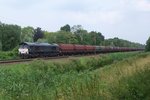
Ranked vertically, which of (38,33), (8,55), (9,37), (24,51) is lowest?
(8,55)

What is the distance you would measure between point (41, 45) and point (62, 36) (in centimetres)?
8057

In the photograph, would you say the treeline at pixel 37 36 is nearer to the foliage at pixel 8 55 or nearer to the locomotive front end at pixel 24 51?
the foliage at pixel 8 55

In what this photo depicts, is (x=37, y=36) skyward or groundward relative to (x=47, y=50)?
skyward

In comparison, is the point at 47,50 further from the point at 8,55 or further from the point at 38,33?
the point at 38,33

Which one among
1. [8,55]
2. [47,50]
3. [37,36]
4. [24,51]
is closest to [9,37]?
[37,36]

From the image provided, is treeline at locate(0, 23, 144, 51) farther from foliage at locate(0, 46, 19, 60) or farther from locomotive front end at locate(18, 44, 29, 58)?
locomotive front end at locate(18, 44, 29, 58)

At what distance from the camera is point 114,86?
1394cm

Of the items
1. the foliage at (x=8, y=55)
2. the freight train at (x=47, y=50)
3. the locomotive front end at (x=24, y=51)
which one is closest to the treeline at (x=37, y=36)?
the freight train at (x=47, y=50)

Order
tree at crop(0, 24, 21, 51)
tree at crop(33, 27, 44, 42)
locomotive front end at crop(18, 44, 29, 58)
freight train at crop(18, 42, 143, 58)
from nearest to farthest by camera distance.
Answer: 1. locomotive front end at crop(18, 44, 29, 58)
2. freight train at crop(18, 42, 143, 58)
3. tree at crop(0, 24, 21, 51)
4. tree at crop(33, 27, 44, 42)

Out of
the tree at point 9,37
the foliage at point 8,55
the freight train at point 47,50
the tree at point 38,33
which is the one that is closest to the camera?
the freight train at point 47,50

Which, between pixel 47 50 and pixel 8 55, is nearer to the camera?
pixel 8 55

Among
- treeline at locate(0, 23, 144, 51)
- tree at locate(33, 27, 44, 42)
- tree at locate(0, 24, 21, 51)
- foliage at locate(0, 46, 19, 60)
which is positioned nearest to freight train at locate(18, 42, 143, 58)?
foliage at locate(0, 46, 19, 60)

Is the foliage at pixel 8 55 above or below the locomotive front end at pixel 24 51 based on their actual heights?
below

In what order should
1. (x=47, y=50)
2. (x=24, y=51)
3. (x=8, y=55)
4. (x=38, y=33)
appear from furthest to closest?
(x=38, y=33) → (x=47, y=50) → (x=8, y=55) → (x=24, y=51)
